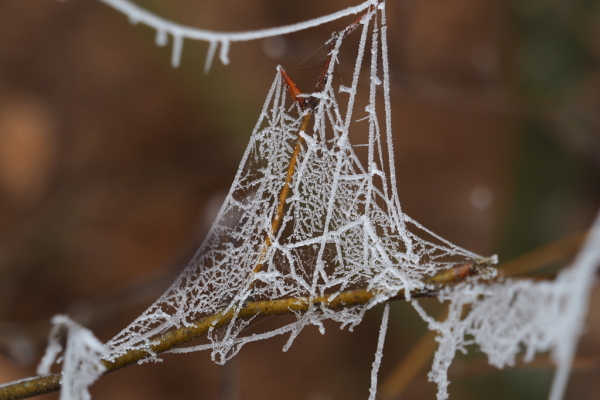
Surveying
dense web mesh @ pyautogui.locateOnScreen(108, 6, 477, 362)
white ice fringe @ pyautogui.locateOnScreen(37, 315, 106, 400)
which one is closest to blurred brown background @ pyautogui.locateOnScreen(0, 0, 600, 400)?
dense web mesh @ pyautogui.locateOnScreen(108, 6, 477, 362)

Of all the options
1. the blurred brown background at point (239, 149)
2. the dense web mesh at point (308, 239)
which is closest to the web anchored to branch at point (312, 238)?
the dense web mesh at point (308, 239)

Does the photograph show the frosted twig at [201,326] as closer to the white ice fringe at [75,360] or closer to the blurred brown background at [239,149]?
the white ice fringe at [75,360]

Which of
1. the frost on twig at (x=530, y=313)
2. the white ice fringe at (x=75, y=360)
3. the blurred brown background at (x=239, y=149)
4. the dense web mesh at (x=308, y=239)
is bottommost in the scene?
the white ice fringe at (x=75, y=360)

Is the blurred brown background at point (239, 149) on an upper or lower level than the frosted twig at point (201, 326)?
upper

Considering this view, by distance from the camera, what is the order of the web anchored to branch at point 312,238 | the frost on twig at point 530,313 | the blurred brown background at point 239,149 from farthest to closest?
1. the blurred brown background at point 239,149
2. the web anchored to branch at point 312,238
3. the frost on twig at point 530,313

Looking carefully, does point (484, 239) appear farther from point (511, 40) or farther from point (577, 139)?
point (511, 40)

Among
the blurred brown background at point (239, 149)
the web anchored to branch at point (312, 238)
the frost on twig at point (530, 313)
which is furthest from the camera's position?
the blurred brown background at point (239, 149)
